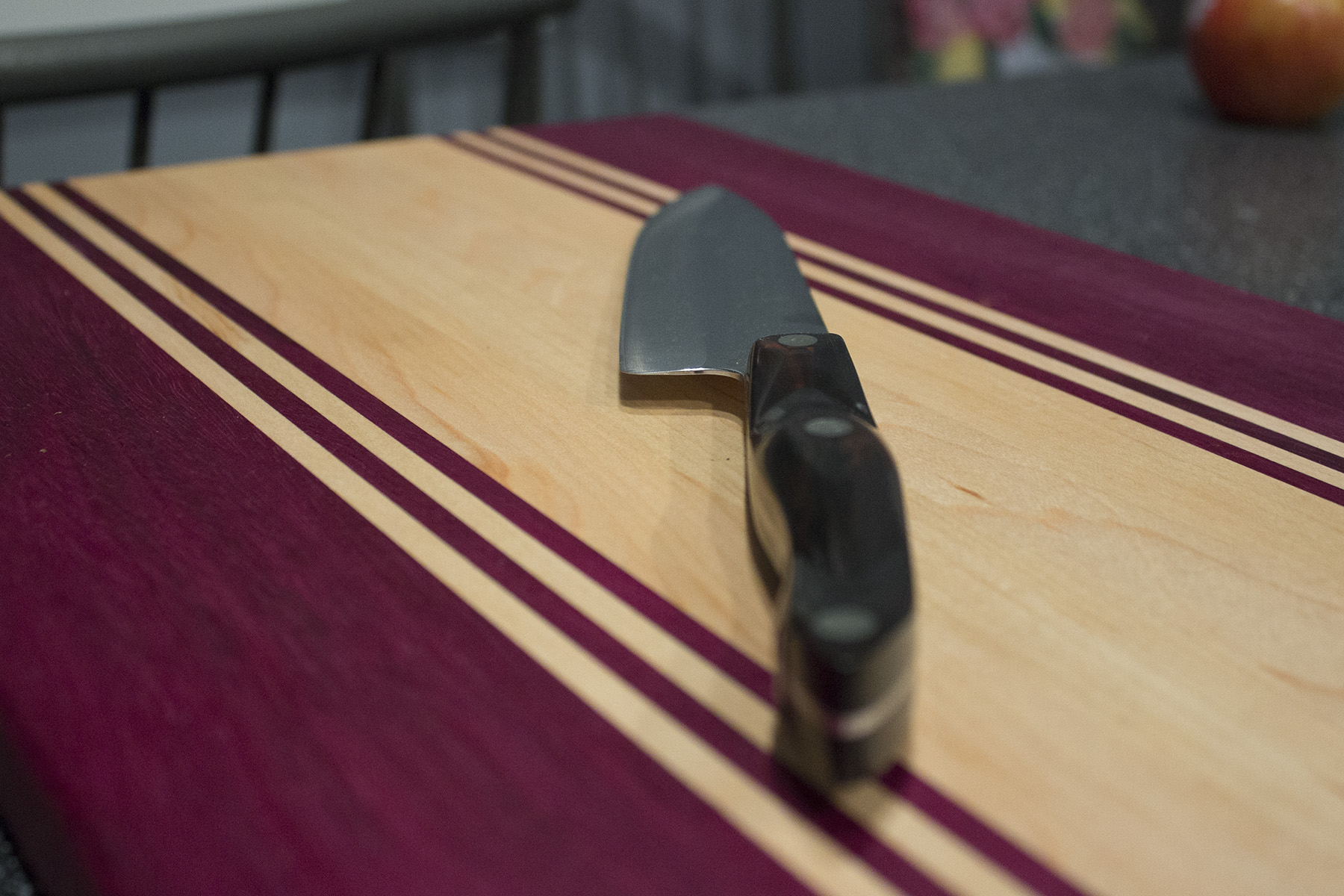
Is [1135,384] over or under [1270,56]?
under

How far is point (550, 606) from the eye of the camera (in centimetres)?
29

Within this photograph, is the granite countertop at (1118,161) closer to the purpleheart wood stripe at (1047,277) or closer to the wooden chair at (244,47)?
the purpleheart wood stripe at (1047,277)

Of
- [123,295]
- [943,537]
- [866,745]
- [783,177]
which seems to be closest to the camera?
[866,745]

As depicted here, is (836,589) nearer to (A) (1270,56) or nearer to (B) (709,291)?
(B) (709,291)

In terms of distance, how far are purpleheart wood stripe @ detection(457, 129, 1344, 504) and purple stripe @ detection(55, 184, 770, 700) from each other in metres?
0.21

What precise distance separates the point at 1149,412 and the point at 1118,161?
44 cm

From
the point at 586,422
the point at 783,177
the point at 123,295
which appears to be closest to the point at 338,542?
the point at 586,422

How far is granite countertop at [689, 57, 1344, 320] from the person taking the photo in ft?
1.97

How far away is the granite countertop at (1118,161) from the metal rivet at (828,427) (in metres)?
0.38

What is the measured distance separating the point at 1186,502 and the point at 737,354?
16 cm

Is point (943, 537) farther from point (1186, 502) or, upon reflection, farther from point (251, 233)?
point (251, 233)

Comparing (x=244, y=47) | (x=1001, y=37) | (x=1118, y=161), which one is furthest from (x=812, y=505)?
(x=1001, y=37)

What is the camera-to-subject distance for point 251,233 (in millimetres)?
539

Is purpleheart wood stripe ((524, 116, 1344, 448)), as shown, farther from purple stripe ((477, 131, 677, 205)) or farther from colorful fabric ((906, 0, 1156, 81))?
colorful fabric ((906, 0, 1156, 81))
